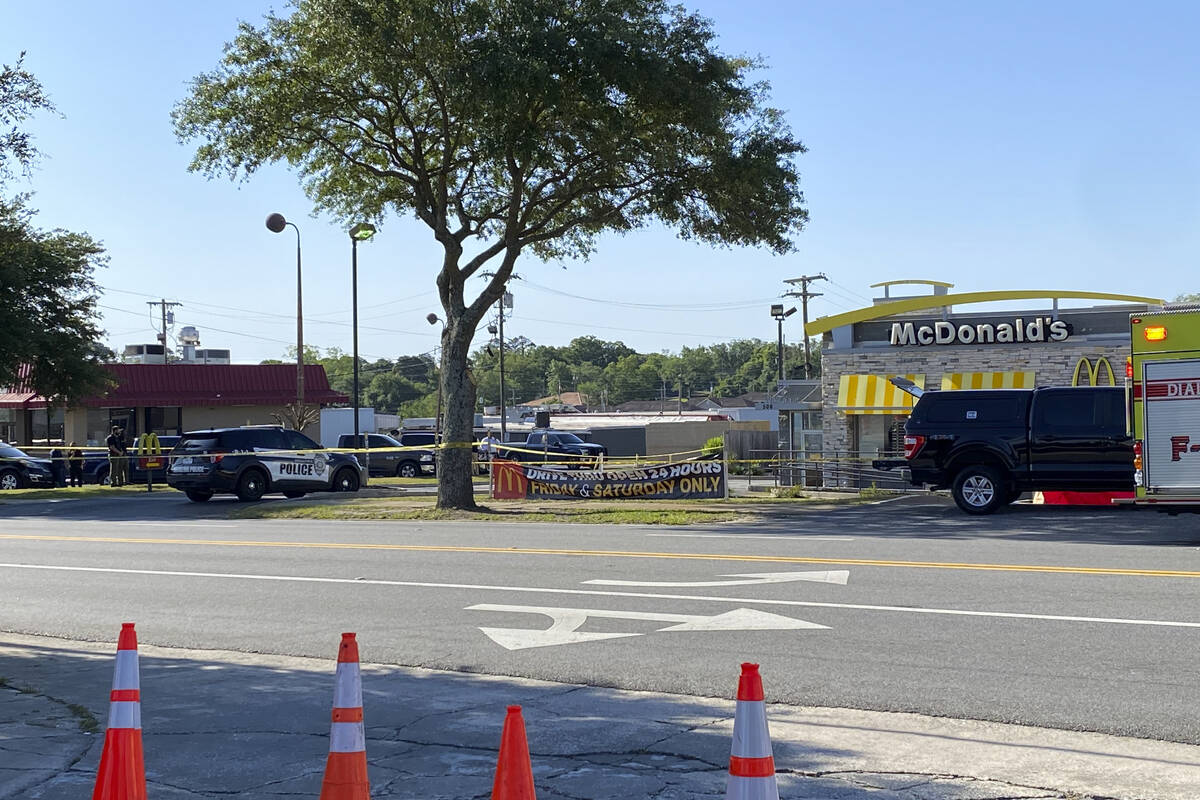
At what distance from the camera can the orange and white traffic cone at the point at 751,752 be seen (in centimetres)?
414

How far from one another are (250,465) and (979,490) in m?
16.8

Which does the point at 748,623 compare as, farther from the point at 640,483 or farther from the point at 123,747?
the point at 640,483

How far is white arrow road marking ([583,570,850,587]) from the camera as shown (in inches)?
494

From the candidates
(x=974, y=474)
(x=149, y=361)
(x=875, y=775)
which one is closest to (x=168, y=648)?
(x=875, y=775)

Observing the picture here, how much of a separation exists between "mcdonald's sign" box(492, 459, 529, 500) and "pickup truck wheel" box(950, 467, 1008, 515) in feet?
34.2

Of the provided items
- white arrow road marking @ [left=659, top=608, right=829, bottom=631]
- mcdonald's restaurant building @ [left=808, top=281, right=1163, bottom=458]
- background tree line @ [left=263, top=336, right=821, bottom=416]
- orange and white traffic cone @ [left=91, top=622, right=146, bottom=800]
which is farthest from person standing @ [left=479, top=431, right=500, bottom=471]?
background tree line @ [left=263, top=336, right=821, bottom=416]

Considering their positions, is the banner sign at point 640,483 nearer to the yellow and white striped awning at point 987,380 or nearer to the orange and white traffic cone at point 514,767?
the yellow and white striped awning at point 987,380

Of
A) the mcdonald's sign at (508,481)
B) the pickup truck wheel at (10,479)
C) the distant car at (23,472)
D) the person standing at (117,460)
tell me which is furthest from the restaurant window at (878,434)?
the pickup truck wheel at (10,479)

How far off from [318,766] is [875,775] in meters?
2.84

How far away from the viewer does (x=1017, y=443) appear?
19.9 metres

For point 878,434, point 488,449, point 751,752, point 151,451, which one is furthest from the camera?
point 151,451

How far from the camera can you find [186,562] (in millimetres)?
16156

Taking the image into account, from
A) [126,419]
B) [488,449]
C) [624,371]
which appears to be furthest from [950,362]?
[624,371]

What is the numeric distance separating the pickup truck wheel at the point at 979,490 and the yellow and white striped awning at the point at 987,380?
9122 millimetres
